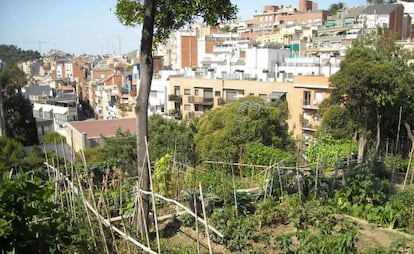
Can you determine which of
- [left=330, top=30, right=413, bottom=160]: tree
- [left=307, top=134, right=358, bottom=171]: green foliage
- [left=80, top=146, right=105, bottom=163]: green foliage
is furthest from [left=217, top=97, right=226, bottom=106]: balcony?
[left=307, top=134, right=358, bottom=171]: green foliage

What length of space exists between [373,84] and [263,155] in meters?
4.16

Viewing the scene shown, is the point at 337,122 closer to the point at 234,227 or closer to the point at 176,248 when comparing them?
the point at 234,227

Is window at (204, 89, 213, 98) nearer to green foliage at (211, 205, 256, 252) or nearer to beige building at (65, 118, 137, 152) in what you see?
beige building at (65, 118, 137, 152)

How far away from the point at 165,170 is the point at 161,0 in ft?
9.78

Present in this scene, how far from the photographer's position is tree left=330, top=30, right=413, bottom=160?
11.5 meters

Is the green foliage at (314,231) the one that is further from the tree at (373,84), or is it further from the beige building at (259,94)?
the beige building at (259,94)

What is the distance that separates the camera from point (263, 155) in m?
9.86

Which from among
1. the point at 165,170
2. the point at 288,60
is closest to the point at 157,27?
the point at 165,170

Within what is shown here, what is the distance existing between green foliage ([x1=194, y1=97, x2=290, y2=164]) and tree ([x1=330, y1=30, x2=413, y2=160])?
6.75 feet

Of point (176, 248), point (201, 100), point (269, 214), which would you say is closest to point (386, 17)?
point (201, 100)

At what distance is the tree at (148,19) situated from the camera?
4.37 metres

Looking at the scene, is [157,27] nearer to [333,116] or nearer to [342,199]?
[342,199]

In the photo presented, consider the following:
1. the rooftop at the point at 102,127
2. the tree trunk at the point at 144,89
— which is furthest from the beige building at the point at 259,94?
the tree trunk at the point at 144,89

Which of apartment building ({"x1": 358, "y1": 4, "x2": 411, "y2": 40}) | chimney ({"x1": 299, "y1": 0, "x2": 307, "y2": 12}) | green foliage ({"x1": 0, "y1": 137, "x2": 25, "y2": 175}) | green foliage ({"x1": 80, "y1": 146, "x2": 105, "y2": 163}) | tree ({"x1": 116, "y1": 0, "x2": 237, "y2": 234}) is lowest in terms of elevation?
green foliage ({"x1": 80, "y1": 146, "x2": 105, "y2": 163})
